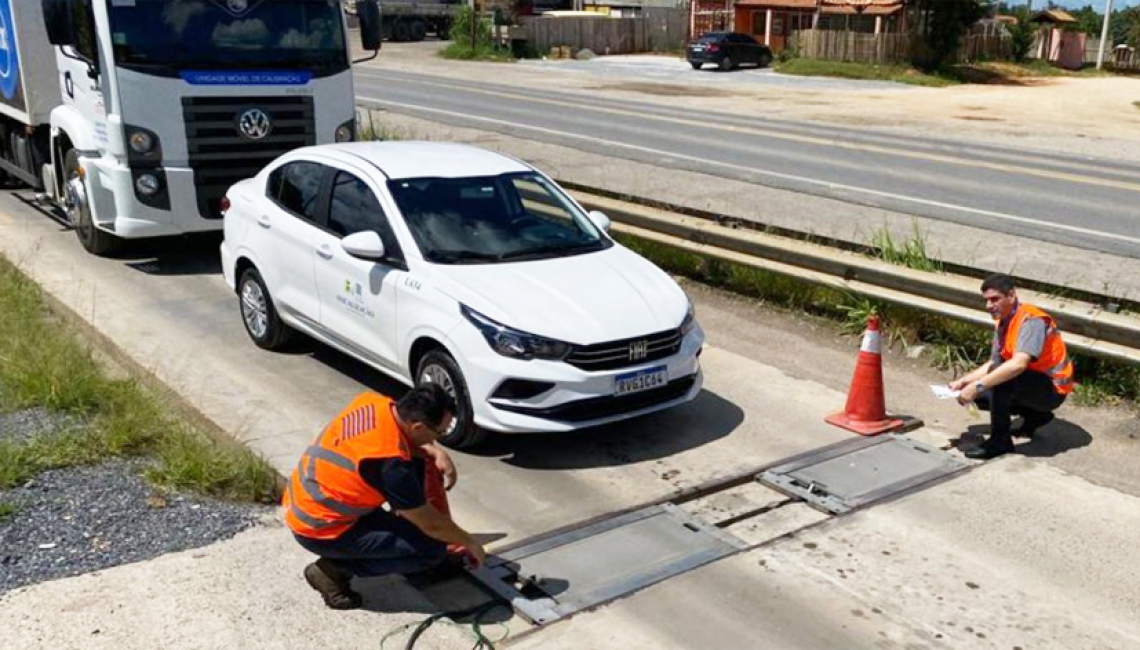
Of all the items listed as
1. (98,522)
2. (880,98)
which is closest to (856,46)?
(880,98)

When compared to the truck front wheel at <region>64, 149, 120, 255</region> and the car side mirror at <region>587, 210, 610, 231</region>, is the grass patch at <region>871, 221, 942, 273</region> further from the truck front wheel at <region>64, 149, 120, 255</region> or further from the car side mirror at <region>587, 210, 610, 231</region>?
the truck front wheel at <region>64, 149, 120, 255</region>

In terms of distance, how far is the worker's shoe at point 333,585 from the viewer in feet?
16.0

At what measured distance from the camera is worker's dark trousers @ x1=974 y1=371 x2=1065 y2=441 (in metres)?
6.57

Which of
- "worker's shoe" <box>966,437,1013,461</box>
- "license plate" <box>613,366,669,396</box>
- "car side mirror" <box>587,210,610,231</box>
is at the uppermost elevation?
"car side mirror" <box>587,210,610,231</box>

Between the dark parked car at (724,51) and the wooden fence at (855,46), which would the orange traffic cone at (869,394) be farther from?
the wooden fence at (855,46)

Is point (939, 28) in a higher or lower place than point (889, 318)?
higher

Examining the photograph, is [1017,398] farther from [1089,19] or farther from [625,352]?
[1089,19]

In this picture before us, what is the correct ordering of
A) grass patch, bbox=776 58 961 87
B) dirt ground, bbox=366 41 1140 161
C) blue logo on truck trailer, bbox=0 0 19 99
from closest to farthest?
blue logo on truck trailer, bbox=0 0 19 99 → dirt ground, bbox=366 41 1140 161 → grass patch, bbox=776 58 961 87

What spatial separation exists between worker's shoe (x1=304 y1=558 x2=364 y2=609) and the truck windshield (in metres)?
7.23

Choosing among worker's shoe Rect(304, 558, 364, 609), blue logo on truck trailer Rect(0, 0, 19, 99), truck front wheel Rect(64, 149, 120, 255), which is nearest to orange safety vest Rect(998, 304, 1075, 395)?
worker's shoe Rect(304, 558, 364, 609)

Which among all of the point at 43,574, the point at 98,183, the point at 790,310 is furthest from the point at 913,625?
the point at 98,183

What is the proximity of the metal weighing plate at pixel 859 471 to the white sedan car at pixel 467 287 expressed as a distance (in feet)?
2.94

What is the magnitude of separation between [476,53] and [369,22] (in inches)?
1627

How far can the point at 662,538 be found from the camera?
5.59 meters
